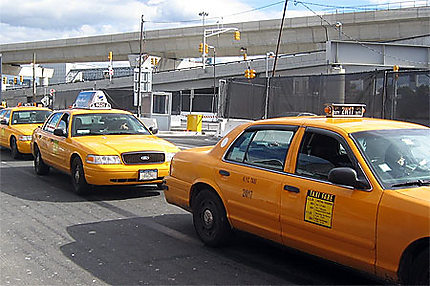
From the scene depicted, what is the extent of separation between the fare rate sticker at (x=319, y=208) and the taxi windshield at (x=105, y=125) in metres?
6.04

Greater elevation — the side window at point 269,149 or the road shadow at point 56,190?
the side window at point 269,149

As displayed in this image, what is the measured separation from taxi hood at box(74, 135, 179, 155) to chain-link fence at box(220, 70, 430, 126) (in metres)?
9.00

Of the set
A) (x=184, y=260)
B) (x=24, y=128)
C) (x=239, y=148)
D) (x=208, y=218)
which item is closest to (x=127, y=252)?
(x=184, y=260)

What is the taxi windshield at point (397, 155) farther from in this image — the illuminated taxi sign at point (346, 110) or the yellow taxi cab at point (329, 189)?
the illuminated taxi sign at point (346, 110)

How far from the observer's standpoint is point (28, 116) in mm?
15406

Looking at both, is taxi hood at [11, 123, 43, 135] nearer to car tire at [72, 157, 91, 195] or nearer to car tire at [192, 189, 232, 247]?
car tire at [72, 157, 91, 195]

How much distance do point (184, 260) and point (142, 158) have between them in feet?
11.7

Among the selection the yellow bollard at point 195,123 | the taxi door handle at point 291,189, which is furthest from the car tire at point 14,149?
the yellow bollard at point 195,123

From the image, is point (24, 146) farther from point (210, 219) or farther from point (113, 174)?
point (210, 219)

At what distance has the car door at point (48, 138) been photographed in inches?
413

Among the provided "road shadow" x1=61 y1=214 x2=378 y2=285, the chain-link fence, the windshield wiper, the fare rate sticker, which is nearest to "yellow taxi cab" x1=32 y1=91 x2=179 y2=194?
"road shadow" x1=61 y1=214 x2=378 y2=285

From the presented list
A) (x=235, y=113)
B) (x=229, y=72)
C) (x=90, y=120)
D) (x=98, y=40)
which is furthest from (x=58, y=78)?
(x=90, y=120)

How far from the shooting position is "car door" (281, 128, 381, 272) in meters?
4.14

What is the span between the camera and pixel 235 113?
2361 centimetres
